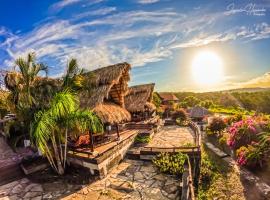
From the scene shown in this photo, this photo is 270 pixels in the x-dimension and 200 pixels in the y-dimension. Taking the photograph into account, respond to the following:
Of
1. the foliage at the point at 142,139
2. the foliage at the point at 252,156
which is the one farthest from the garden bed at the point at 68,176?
the foliage at the point at 252,156

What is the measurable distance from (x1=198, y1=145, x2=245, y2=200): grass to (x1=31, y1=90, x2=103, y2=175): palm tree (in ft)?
22.2

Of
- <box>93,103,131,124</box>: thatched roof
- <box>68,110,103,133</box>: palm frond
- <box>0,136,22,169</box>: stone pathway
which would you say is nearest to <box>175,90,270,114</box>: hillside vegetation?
<box>93,103,131,124</box>: thatched roof

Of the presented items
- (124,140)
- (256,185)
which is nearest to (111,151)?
(124,140)

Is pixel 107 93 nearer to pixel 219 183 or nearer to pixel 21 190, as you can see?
pixel 21 190

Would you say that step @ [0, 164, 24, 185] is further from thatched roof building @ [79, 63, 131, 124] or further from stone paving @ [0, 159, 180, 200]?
thatched roof building @ [79, 63, 131, 124]

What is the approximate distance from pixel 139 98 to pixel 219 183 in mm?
11893

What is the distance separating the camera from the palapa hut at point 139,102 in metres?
20.3

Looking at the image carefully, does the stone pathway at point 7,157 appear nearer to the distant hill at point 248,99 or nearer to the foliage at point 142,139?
the foliage at point 142,139

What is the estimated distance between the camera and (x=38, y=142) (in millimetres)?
7332

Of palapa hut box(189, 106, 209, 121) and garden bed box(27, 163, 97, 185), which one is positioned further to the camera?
palapa hut box(189, 106, 209, 121)

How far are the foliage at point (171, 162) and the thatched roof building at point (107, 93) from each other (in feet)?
10.6

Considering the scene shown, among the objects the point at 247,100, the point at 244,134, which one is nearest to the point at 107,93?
the point at 244,134

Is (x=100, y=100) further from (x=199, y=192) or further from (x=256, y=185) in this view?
(x=256, y=185)

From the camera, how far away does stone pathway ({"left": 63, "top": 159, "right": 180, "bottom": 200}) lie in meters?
7.29
